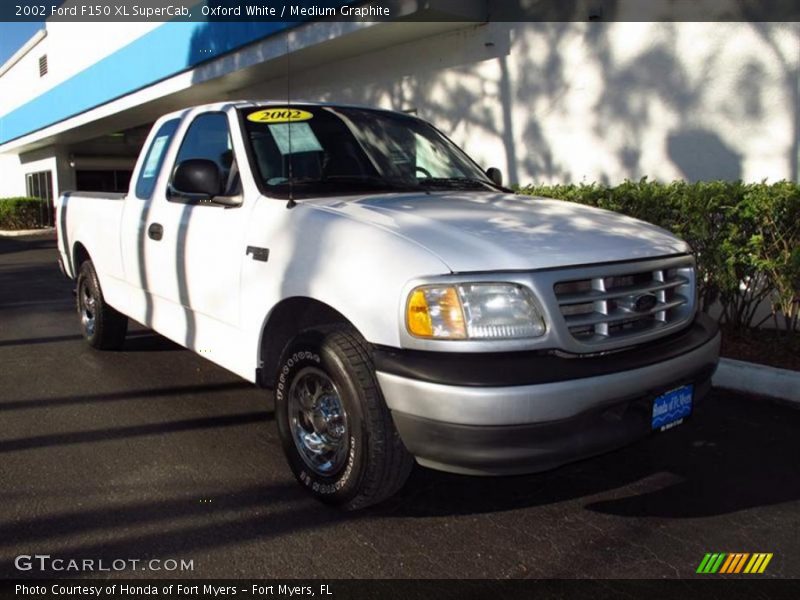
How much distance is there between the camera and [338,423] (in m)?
3.21

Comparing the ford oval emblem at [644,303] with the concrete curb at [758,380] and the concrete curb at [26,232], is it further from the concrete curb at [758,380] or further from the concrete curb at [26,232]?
the concrete curb at [26,232]

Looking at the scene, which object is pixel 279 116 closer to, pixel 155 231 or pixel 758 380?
pixel 155 231

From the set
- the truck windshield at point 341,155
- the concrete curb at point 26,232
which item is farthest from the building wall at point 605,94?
the concrete curb at point 26,232

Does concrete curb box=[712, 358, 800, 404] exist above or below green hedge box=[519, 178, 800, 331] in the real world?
below

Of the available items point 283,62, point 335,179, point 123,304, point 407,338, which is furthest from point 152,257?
point 283,62

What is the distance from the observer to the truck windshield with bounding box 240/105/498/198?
389 centimetres

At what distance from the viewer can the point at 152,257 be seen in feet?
15.4

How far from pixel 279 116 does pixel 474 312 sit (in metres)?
2.05

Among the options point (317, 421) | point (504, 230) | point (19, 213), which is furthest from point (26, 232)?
point (504, 230)

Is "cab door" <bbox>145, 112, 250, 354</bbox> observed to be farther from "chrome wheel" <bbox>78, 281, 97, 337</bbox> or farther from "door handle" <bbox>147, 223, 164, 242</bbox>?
"chrome wheel" <bbox>78, 281, 97, 337</bbox>

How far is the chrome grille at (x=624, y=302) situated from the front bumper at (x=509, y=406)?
0.15 metres

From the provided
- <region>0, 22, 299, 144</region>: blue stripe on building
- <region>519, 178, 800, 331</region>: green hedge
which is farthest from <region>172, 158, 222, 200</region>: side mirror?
<region>0, 22, 299, 144</region>: blue stripe on building

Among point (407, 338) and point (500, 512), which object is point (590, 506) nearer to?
point (500, 512)

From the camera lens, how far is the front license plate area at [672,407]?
2998 millimetres
